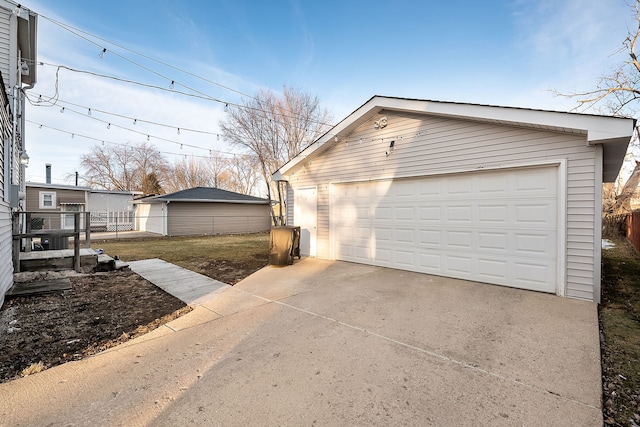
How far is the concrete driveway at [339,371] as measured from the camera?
1892 millimetres

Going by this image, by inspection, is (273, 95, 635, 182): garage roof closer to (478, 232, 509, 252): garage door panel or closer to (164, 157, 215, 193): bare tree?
(478, 232, 509, 252): garage door panel

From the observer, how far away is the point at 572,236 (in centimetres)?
443

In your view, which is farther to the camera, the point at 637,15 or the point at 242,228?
the point at 242,228

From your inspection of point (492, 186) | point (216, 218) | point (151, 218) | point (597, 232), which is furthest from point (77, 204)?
point (597, 232)

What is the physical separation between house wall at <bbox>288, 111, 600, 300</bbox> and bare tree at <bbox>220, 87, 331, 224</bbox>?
11003 millimetres

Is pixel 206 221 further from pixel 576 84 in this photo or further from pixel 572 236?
pixel 576 84

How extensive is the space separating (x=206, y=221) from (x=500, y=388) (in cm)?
1775

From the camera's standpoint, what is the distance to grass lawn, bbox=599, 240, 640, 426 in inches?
78.2

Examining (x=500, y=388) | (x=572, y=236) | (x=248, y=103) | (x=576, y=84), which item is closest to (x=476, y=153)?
(x=572, y=236)

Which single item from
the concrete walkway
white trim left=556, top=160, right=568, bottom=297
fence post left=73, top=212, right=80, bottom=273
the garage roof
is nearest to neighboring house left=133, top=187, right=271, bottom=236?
the concrete walkway

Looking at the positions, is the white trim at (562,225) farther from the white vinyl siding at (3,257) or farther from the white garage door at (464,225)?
the white vinyl siding at (3,257)

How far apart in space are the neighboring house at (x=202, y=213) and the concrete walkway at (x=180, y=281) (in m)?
10.1

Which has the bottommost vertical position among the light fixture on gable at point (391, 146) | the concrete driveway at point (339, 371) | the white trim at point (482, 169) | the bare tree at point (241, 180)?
the concrete driveway at point (339, 371)

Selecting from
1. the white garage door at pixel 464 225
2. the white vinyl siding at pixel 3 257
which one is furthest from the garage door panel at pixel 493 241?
the white vinyl siding at pixel 3 257
